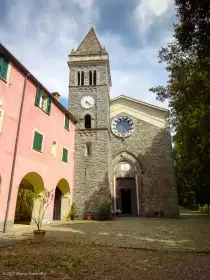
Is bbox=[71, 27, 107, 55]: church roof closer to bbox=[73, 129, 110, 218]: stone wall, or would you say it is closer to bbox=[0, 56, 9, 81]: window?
bbox=[73, 129, 110, 218]: stone wall

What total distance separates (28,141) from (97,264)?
881 cm

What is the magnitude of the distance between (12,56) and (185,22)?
8661mm

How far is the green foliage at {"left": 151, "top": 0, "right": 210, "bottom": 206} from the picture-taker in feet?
22.6

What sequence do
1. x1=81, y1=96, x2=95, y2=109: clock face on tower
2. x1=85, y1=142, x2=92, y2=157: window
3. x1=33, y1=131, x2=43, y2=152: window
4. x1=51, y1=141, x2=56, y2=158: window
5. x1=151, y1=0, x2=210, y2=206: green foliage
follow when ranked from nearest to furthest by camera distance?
x1=151, y1=0, x2=210, y2=206: green foliage
x1=33, y1=131, x2=43, y2=152: window
x1=51, y1=141, x2=56, y2=158: window
x1=85, y1=142, x2=92, y2=157: window
x1=81, y1=96, x2=95, y2=109: clock face on tower

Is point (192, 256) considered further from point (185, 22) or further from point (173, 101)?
point (173, 101)

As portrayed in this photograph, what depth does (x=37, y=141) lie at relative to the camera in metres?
12.9

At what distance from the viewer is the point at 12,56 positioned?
11.0 m

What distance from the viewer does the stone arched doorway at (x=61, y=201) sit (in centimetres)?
1620

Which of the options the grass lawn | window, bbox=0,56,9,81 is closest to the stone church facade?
window, bbox=0,56,9,81

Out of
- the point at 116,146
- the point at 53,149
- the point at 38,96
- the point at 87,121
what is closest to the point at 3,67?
the point at 38,96

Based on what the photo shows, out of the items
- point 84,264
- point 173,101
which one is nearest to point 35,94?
point 173,101

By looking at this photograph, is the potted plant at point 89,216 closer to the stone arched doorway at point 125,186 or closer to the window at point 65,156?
the window at point 65,156

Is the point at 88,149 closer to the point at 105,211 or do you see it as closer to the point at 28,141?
the point at 105,211

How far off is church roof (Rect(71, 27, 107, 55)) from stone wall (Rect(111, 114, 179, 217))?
8.71 meters
